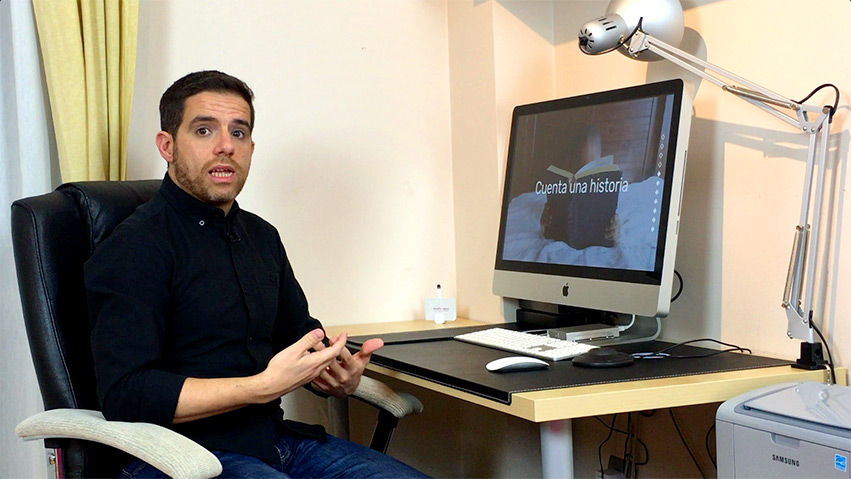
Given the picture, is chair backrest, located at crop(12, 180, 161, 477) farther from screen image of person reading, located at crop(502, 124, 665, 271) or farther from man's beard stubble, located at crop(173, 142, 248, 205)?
screen image of person reading, located at crop(502, 124, 665, 271)

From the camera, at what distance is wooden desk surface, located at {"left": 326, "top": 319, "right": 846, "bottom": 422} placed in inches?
54.2

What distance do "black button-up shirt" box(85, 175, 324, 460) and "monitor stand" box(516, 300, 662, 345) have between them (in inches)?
25.9

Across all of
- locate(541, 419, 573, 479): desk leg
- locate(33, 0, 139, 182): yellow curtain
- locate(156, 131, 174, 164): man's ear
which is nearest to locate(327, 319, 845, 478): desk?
locate(541, 419, 573, 479): desk leg

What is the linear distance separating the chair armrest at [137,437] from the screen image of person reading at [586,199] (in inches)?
40.9

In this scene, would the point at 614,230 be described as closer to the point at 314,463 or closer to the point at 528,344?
the point at 528,344

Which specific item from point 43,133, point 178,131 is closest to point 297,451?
point 178,131

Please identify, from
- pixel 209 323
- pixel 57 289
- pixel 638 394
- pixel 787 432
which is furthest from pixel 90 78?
pixel 787 432

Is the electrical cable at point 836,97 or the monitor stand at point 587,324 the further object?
the monitor stand at point 587,324

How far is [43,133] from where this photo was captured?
2.09 meters

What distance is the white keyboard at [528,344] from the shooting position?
173 centimetres

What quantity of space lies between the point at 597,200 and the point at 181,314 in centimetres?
98

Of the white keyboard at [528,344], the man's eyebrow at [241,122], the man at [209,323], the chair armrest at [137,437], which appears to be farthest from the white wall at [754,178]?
the chair armrest at [137,437]

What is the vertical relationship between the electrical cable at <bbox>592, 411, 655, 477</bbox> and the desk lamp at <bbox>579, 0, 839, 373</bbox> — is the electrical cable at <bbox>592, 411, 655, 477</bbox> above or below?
below

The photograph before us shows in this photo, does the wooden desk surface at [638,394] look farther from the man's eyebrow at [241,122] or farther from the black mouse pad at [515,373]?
the man's eyebrow at [241,122]
